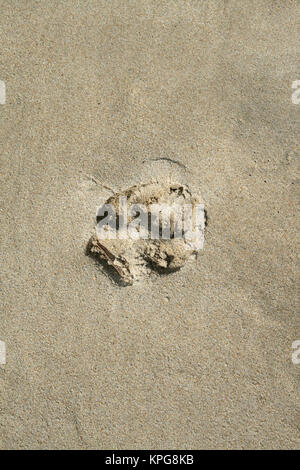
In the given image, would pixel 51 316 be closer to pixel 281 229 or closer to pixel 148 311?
pixel 148 311

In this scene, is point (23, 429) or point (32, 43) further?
point (32, 43)

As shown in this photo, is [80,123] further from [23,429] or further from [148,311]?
[23,429]

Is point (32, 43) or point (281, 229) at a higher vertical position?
point (32, 43)

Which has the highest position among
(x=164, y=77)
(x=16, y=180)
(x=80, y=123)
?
(x=164, y=77)

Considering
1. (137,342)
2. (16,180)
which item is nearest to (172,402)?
(137,342)

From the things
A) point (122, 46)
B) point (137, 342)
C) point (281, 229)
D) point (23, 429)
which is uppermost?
point (122, 46)

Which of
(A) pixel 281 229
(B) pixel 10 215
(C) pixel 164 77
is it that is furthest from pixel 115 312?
(C) pixel 164 77
